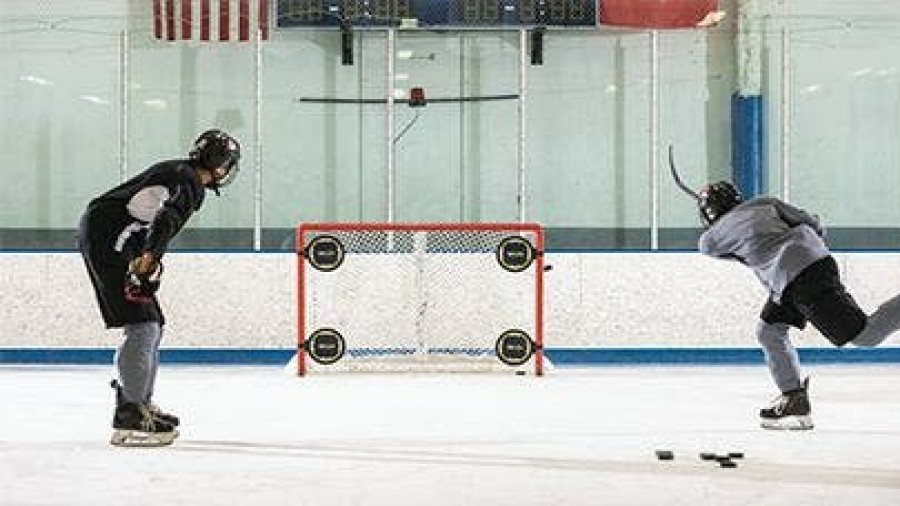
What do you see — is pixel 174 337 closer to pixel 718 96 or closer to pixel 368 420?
pixel 368 420

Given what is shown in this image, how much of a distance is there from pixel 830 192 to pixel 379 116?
11.2ft

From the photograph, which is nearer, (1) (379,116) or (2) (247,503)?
(2) (247,503)

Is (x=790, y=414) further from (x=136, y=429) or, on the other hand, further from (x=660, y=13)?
(x=660, y=13)

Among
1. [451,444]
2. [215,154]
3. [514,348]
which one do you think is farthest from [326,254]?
[451,444]

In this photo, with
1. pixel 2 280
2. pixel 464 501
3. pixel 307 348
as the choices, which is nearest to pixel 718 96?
pixel 307 348

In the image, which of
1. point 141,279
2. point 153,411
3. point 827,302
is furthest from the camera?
point 827,302

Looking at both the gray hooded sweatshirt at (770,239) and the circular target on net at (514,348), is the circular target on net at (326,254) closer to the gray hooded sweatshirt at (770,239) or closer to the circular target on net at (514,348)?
the circular target on net at (514,348)

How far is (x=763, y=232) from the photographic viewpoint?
193 inches

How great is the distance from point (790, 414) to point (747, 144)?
5710 millimetres

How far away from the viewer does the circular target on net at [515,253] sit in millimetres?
Result: 8133

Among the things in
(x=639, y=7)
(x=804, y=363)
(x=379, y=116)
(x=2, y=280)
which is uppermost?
(x=639, y=7)

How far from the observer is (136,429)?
4594 millimetres

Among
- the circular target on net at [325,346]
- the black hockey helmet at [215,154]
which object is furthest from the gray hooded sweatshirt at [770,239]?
the circular target on net at [325,346]

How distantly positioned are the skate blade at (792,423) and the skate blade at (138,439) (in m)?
2.14
